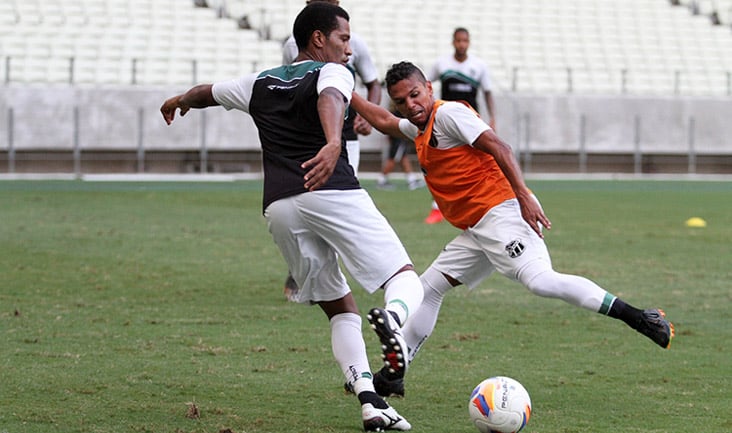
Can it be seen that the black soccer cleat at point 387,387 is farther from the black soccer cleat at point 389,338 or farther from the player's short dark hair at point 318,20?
the player's short dark hair at point 318,20

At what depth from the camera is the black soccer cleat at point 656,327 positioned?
19.0 ft

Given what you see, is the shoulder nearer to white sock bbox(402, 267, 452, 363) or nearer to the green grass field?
the green grass field

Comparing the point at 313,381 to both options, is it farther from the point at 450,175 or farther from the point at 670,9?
the point at 670,9

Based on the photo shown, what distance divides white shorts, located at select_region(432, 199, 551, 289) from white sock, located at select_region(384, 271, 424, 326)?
115 centimetres

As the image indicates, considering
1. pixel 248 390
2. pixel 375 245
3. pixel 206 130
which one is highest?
pixel 375 245

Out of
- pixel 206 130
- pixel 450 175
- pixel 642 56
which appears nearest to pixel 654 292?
pixel 450 175

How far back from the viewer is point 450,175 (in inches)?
254

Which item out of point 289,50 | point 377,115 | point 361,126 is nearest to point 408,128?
point 377,115

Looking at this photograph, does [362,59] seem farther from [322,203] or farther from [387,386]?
[322,203]

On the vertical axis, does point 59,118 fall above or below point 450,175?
below

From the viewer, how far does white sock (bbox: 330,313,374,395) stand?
5375mm

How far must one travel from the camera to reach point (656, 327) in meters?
5.79

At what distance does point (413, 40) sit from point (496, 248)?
79.7 feet

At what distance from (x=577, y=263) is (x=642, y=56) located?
21.9 m
